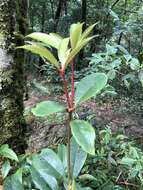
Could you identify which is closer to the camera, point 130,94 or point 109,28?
point 130,94

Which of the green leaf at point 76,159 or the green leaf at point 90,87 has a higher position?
the green leaf at point 90,87

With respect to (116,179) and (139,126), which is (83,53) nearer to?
(139,126)

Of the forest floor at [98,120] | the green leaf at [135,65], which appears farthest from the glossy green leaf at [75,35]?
the forest floor at [98,120]

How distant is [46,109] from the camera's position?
1098 mm

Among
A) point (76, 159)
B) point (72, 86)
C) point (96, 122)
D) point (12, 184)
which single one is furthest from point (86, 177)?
point (96, 122)

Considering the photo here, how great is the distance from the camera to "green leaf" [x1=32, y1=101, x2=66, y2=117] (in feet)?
3.52

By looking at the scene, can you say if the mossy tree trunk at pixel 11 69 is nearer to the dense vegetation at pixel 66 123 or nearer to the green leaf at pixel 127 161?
the dense vegetation at pixel 66 123

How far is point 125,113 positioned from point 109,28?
4053 mm

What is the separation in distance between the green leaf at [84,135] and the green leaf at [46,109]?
6 centimetres

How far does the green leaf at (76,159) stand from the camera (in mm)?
1390

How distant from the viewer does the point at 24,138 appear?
207cm

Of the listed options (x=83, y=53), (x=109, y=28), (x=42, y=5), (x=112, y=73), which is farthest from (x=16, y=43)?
(x=42, y=5)

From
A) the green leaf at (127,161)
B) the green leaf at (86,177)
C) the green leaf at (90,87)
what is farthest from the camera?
the green leaf at (127,161)

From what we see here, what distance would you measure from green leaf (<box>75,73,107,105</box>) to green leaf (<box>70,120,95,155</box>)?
0.25 ft
